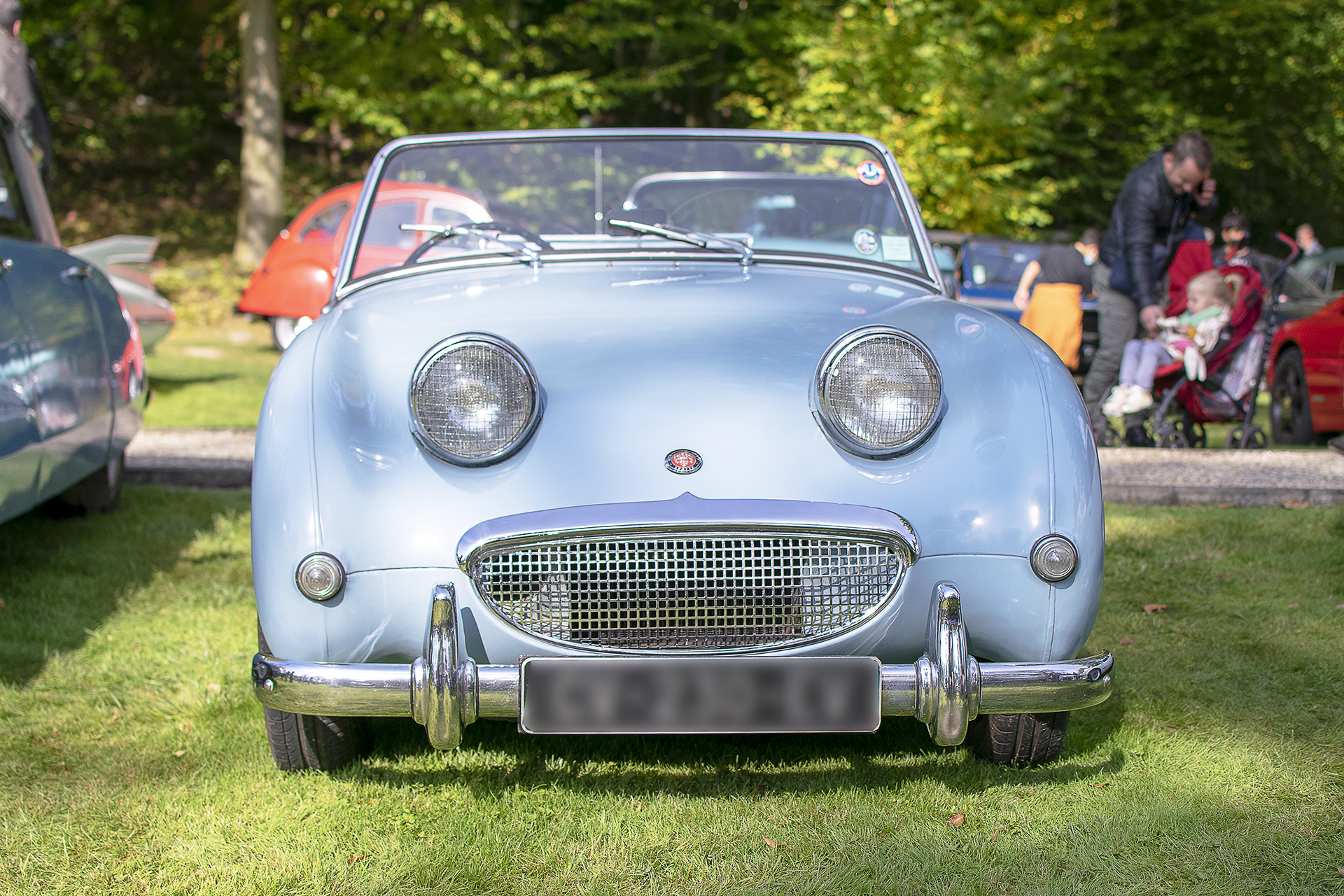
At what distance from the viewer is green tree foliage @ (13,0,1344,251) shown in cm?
1544

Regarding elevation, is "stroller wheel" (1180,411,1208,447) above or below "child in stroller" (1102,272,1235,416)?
below

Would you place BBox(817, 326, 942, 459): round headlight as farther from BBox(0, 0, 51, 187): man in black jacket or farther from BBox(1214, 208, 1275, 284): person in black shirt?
BBox(1214, 208, 1275, 284): person in black shirt

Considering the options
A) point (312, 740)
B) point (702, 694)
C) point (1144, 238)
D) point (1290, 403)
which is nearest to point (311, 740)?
point (312, 740)

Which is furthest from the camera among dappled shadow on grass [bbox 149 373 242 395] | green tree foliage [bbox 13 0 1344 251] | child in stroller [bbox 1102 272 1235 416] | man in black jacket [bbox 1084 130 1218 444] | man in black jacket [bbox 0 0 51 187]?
green tree foliage [bbox 13 0 1344 251]

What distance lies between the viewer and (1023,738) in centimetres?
246

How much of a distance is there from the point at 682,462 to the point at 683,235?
1158 millimetres

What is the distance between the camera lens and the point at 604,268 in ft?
9.91

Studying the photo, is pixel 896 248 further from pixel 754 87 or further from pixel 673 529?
pixel 754 87

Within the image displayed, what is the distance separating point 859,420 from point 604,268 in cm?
105

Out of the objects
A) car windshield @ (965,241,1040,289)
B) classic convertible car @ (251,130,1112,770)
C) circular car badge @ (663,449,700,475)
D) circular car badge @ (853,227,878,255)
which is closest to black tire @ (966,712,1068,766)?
classic convertible car @ (251,130,1112,770)

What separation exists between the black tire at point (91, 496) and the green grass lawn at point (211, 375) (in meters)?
0.97

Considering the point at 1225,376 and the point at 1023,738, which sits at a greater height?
the point at 1023,738

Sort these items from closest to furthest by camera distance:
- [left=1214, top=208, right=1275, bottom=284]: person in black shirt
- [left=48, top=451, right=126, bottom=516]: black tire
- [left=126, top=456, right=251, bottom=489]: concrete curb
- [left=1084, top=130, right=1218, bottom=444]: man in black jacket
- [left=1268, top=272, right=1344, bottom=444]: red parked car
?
[left=48, top=451, right=126, bottom=516]: black tire
[left=126, top=456, right=251, bottom=489]: concrete curb
[left=1084, top=130, right=1218, bottom=444]: man in black jacket
[left=1268, top=272, right=1344, bottom=444]: red parked car
[left=1214, top=208, right=1275, bottom=284]: person in black shirt

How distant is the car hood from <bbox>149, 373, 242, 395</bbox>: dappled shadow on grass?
779 cm
